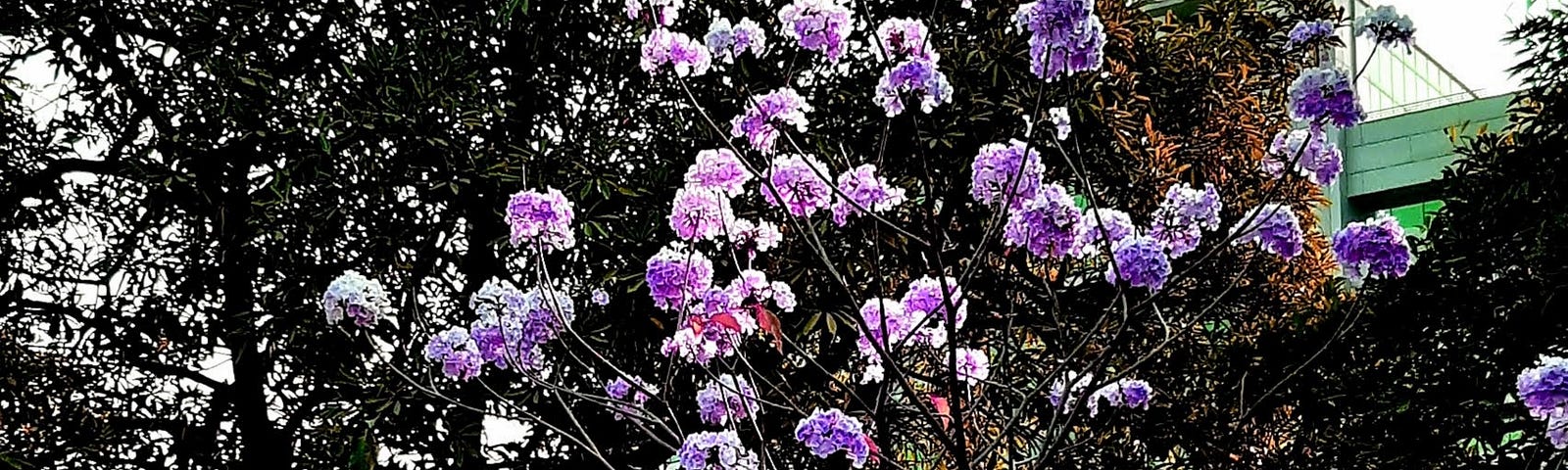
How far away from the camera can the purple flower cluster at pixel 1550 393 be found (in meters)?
2.00

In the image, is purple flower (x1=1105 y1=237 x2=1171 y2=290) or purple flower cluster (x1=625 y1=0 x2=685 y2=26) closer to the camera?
purple flower (x1=1105 y1=237 x2=1171 y2=290)

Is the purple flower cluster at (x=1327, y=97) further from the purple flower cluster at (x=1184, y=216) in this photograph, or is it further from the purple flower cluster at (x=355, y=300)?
the purple flower cluster at (x=355, y=300)

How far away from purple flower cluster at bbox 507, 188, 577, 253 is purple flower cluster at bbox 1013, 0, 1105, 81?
946 mm

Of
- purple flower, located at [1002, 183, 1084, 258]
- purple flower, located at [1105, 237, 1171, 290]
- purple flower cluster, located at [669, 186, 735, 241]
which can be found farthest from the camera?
purple flower cluster, located at [669, 186, 735, 241]

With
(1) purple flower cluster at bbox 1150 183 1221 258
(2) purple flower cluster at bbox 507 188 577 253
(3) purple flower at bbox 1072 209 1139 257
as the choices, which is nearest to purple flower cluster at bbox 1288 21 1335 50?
(1) purple flower cluster at bbox 1150 183 1221 258

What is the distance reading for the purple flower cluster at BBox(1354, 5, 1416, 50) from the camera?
2.32 metres

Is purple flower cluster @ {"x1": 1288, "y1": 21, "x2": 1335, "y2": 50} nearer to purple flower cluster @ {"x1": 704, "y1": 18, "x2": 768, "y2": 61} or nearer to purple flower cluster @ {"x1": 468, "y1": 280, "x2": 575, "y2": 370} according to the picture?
purple flower cluster @ {"x1": 704, "y1": 18, "x2": 768, "y2": 61}

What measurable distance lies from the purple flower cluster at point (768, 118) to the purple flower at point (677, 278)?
0.75 ft

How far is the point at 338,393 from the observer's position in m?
4.19

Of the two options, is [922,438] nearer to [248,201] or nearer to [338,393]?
[338,393]

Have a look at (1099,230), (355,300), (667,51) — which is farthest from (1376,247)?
(355,300)

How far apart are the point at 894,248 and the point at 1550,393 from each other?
1.95 metres

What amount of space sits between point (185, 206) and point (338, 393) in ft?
2.04

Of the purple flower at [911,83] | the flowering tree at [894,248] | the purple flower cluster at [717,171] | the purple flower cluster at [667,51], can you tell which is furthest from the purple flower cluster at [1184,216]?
the purple flower cluster at [667,51]
